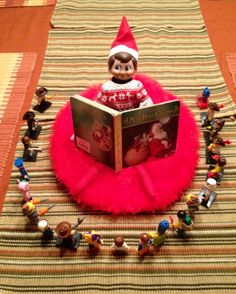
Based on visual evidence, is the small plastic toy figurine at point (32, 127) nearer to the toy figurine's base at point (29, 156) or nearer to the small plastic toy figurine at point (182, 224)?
the toy figurine's base at point (29, 156)

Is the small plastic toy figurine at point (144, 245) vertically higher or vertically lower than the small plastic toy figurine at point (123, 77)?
lower

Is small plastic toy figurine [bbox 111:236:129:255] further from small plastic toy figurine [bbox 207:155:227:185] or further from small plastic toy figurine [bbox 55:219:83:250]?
small plastic toy figurine [bbox 207:155:227:185]

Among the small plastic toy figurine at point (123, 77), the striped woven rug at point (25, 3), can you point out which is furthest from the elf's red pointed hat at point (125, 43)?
the striped woven rug at point (25, 3)

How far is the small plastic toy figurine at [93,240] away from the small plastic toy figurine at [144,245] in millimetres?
111

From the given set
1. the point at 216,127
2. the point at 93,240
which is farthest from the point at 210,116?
the point at 93,240

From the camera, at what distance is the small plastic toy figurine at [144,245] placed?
2.69 ft

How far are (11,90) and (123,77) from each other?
0.63 metres

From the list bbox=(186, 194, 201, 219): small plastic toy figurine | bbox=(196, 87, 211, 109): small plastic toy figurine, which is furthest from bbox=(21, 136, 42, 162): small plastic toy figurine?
bbox=(196, 87, 211, 109): small plastic toy figurine

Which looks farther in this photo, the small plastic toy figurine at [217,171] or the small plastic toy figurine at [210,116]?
the small plastic toy figurine at [210,116]

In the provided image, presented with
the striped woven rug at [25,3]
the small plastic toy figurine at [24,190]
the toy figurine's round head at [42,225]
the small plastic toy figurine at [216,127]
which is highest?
the striped woven rug at [25,3]

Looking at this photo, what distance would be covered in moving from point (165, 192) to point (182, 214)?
127 millimetres

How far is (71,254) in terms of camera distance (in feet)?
2.91

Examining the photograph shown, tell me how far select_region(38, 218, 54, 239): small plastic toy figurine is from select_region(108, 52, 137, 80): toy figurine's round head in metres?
0.48

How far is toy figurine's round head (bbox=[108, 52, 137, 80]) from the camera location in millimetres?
952
